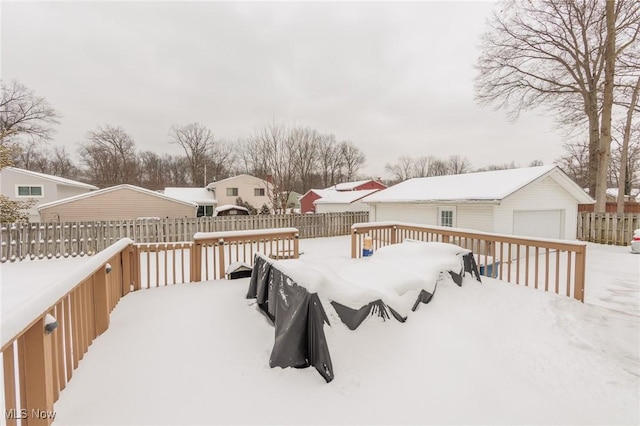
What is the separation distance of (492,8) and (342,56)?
25.0 feet

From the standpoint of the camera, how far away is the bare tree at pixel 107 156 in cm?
3388

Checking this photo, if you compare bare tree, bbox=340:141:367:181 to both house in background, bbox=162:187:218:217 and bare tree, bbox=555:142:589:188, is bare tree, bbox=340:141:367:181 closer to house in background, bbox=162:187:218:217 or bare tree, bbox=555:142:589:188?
house in background, bbox=162:187:218:217

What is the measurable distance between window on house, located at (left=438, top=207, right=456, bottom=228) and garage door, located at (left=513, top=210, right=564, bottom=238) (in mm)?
1835

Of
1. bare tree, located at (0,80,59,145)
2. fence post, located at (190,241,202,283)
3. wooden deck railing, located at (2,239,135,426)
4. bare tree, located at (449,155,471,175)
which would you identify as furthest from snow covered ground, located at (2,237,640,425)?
bare tree, located at (449,155,471,175)

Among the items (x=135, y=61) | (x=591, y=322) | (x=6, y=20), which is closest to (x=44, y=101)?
(x=135, y=61)

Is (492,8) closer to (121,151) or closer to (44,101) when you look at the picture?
(44,101)

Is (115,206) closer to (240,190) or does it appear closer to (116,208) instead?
(116,208)

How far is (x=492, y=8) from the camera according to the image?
12781 millimetres

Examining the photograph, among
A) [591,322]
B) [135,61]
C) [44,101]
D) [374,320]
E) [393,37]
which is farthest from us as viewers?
[44,101]

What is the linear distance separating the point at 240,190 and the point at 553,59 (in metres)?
24.5

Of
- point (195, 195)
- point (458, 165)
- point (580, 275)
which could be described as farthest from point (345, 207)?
point (458, 165)

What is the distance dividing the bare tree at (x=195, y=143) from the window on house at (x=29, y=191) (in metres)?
20.1

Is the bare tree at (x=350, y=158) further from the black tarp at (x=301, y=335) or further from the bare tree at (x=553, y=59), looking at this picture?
the black tarp at (x=301, y=335)

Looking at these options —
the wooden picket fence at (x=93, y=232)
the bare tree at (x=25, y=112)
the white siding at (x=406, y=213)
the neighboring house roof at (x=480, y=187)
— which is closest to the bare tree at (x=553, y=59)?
the neighboring house roof at (x=480, y=187)
